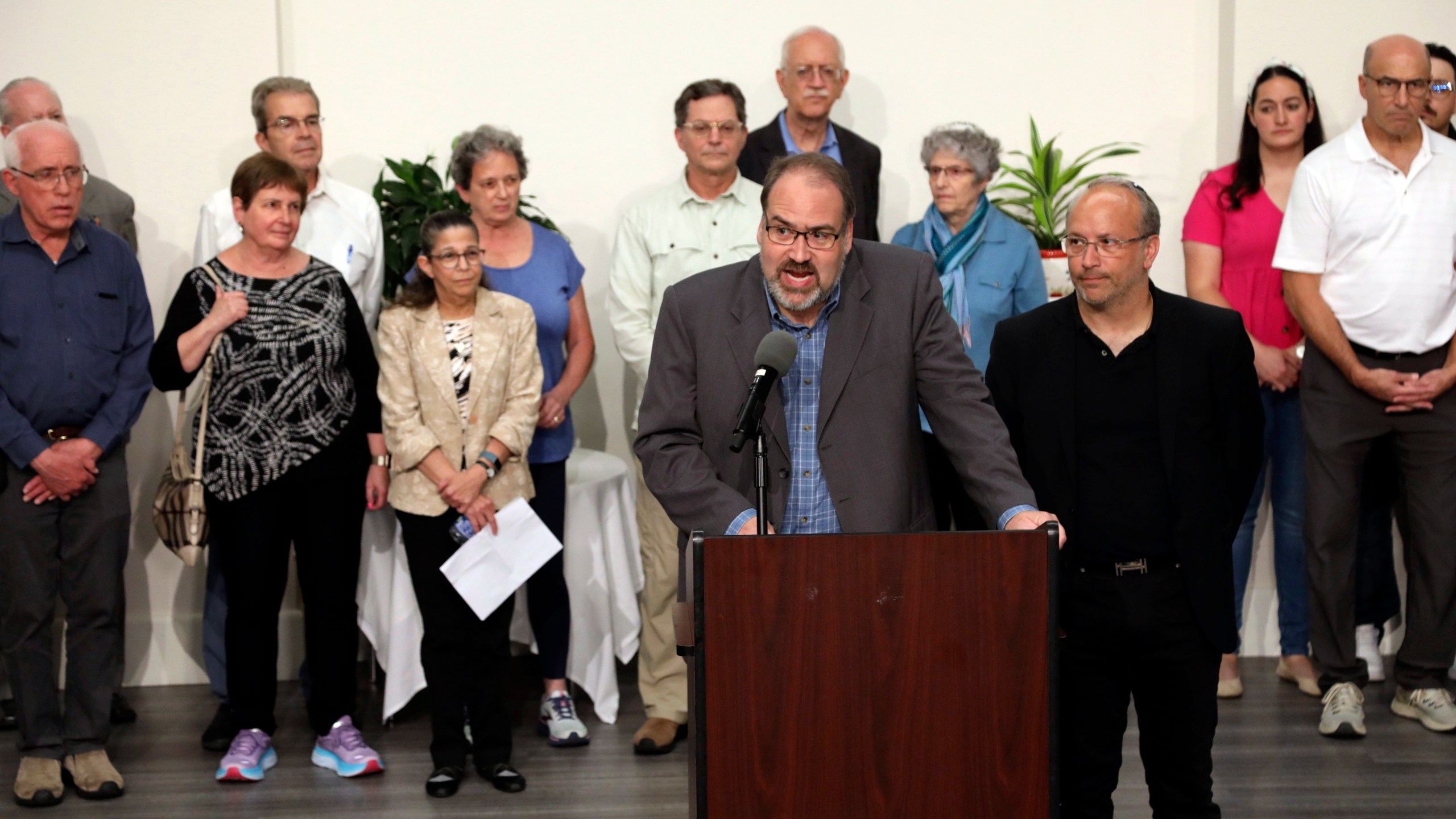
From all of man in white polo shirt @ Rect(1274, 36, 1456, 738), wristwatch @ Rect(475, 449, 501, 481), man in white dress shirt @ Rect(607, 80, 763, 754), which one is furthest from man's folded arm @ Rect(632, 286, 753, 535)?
man in white polo shirt @ Rect(1274, 36, 1456, 738)

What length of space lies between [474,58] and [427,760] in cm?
286

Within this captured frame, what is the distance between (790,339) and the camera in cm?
234

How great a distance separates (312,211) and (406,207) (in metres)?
0.43

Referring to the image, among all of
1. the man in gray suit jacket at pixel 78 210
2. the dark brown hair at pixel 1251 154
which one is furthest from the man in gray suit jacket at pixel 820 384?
the dark brown hair at pixel 1251 154

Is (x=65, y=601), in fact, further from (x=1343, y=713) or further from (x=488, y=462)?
(x=1343, y=713)

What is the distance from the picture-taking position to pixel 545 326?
4488 mm

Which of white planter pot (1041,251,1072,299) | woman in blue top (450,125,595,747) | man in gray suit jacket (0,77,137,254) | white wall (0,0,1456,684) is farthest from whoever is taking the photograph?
white wall (0,0,1456,684)

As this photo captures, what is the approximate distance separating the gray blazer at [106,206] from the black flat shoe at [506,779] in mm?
2307

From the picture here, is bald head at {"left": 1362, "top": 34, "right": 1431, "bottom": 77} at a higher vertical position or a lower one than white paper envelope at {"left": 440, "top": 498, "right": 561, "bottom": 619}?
higher

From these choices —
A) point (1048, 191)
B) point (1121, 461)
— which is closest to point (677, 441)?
point (1121, 461)

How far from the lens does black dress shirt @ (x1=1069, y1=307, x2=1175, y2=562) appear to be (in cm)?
295

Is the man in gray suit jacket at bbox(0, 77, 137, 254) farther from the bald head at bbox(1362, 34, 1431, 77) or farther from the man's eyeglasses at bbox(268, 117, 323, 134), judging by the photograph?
the bald head at bbox(1362, 34, 1431, 77)

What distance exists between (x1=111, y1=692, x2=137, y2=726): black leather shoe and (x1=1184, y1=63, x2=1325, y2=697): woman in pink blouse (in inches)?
→ 156

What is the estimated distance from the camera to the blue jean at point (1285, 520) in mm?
4988
